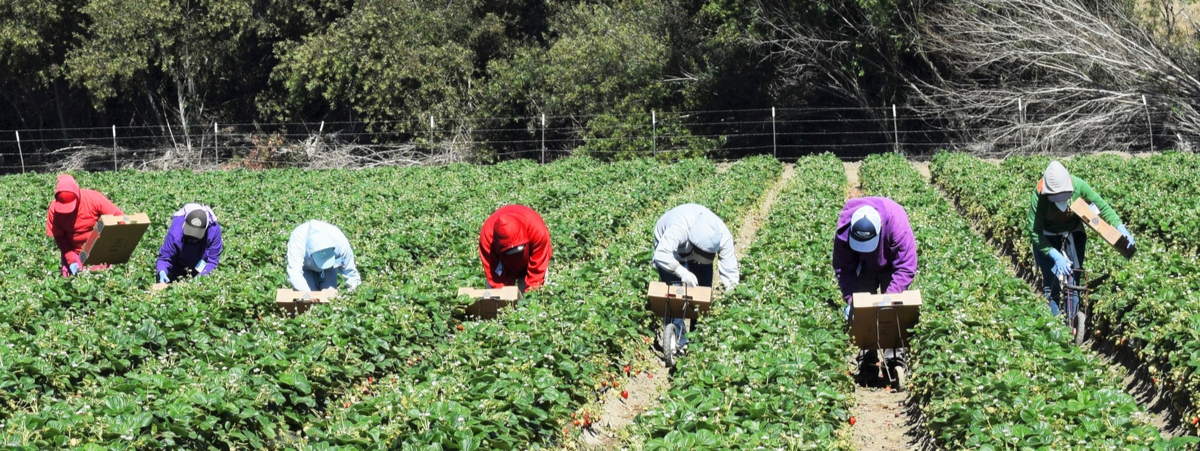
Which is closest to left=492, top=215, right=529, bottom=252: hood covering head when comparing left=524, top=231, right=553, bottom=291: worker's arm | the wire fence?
left=524, top=231, right=553, bottom=291: worker's arm

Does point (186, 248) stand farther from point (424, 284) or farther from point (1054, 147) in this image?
point (1054, 147)

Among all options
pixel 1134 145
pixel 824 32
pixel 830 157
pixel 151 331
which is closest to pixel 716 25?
pixel 824 32

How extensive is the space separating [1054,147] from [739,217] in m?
13.7

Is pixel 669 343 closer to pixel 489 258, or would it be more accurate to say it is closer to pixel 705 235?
pixel 705 235

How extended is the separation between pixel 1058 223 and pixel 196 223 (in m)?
7.63

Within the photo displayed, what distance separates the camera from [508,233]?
8945 mm

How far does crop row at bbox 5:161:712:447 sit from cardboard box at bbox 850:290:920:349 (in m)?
3.27

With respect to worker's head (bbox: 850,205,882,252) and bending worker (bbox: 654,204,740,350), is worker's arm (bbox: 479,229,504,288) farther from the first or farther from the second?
worker's head (bbox: 850,205,882,252)

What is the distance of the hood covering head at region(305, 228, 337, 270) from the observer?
9.14 m

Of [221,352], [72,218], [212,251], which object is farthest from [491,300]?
[72,218]

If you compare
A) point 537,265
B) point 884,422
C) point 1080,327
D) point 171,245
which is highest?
point 171,245

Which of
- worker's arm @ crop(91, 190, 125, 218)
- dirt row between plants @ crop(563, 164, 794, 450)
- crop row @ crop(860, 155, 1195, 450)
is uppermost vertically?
worker's arm @ crop(91, 190, 125, 218)

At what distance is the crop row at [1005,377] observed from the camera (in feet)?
18.4

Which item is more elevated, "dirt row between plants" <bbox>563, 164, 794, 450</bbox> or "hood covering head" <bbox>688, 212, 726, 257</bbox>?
"hood covering head" <bbox>688, 212, 726, 257</bbox>
